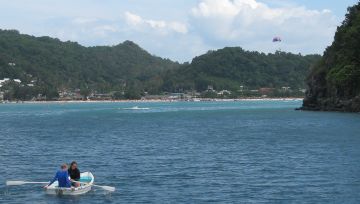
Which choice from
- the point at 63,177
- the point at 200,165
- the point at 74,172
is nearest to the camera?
the point at 63,177

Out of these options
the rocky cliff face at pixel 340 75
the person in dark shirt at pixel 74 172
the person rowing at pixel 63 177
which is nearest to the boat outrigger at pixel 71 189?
the person rowing at pixel 63 177

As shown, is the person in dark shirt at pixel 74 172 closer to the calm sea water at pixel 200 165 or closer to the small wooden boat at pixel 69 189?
the small wooden boat at pixel 69 189

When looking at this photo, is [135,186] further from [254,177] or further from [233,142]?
[233,142]

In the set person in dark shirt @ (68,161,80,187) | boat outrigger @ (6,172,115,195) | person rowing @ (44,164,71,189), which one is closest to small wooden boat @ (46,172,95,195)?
boat outrigger @ (6,172,115,195)

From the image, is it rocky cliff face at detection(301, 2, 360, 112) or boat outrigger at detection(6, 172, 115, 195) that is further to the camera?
rocky cliff face at detection(301, 2, 360, 112)

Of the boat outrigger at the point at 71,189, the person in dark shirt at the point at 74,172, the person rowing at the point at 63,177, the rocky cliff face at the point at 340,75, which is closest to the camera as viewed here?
the person rowing at the point at 63,177

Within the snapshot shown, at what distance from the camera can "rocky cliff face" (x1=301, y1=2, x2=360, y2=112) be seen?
120375mm

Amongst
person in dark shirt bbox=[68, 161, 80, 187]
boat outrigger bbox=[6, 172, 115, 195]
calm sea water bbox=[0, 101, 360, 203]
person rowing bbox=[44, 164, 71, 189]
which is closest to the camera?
person rowing bbox=[44, 164, 71, 189]

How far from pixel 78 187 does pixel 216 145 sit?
1201 inches

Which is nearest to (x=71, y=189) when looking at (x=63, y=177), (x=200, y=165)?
(x=63, y=177)

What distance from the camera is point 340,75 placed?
119875mm

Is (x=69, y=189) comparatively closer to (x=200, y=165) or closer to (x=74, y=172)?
(x=74, y=172)

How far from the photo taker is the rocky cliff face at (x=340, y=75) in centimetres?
12038

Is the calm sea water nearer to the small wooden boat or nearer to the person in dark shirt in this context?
the small wooden boat
